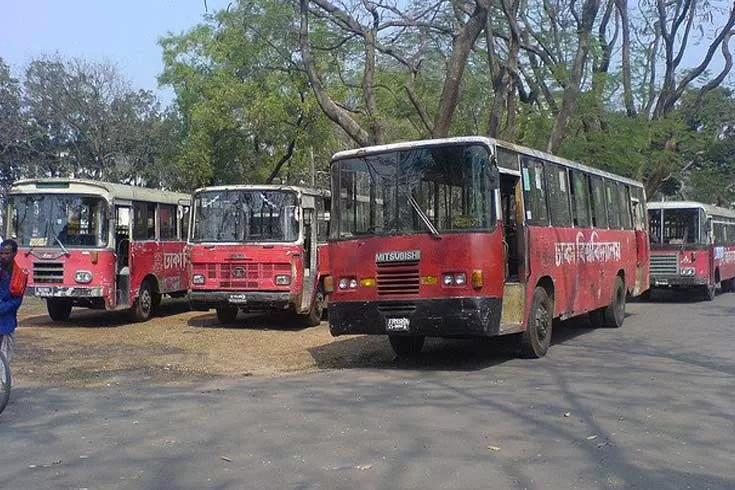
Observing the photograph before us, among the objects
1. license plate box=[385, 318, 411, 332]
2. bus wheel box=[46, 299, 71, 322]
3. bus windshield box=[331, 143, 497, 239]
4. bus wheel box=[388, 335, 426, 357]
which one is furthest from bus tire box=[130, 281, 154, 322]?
license plate box=[385, 318, 411, 332]

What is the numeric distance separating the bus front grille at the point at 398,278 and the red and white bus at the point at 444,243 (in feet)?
0.04

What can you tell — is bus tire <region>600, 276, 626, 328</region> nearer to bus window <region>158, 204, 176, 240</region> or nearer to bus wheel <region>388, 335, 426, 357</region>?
bus wheel <region>388, 335, 426, 357</region>

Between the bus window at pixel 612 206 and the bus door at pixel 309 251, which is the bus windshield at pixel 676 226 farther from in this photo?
the bus door at pixel 309 251

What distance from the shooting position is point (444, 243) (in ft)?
35.8

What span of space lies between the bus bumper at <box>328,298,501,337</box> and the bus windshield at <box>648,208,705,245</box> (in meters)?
15.1

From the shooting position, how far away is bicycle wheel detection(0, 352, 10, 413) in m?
8.59

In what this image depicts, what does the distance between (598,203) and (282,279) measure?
6.18 meters

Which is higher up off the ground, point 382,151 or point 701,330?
point 382,151

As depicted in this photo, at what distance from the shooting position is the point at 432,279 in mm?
10922

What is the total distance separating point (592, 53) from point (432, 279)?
17.1 m

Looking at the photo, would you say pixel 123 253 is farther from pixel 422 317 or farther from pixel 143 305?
pixel 422 317

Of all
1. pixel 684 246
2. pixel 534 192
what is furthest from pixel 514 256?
pixel 684 246

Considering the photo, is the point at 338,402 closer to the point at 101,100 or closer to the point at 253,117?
the point at 253,117

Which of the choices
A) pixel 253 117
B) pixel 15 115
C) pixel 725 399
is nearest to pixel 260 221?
pixel 725 399
